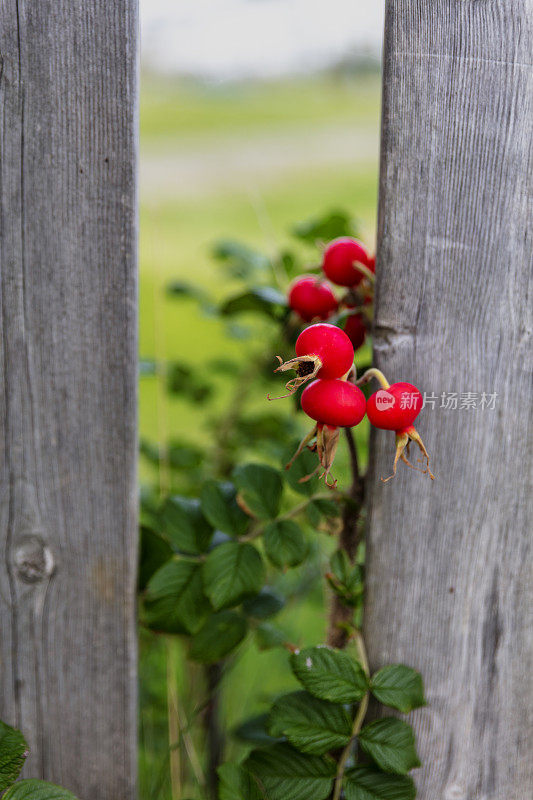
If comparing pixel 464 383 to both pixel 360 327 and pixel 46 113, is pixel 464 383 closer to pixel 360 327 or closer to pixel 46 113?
pixel 360 327

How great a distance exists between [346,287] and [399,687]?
0.46m

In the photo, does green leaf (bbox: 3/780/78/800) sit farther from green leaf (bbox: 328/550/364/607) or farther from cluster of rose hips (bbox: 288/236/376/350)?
cluster of rose hips (bbox: 288/236/376/350)

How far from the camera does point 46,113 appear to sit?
72cm

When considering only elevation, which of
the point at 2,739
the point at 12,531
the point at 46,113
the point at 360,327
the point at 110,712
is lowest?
the point at 110,712

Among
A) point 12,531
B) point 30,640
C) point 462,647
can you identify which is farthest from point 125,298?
point 462,647

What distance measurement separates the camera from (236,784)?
727mm

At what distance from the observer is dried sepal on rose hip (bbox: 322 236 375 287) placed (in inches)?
31.7

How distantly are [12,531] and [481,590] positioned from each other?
0.55 meters

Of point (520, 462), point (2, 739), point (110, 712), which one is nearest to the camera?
point (2, 739)

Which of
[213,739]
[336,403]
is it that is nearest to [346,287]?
[336,403]

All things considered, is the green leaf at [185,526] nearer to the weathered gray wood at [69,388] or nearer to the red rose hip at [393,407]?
the weathered gray wood at [69,388]

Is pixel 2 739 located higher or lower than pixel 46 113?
lower

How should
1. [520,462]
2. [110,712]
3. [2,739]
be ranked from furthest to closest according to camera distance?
1. [110,712]
2. [520,462]
3. [2,739]

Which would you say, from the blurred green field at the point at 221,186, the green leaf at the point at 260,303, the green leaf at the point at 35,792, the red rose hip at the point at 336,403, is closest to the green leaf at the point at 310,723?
the green leaf at the point at 35,792
